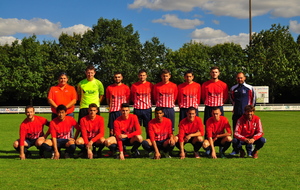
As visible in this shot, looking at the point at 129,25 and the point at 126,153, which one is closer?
the point at 126,153

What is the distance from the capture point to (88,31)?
39.4 m

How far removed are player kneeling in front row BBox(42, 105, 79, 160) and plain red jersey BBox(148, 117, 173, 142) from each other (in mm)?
1557

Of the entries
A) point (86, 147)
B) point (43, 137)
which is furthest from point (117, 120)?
point (43, 137)

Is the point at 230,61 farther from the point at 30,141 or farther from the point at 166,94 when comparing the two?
the point at 30,141

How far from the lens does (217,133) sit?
6871 mm

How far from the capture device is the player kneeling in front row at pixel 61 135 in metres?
6.61

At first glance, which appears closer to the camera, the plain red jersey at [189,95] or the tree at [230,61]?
the plain red jersey at [189,95]

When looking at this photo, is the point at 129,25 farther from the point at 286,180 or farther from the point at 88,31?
the point at 286,180

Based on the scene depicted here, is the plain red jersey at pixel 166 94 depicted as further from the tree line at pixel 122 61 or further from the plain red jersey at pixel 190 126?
the tree line at pixel 122 61

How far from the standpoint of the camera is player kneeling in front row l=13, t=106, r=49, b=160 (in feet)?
21.9

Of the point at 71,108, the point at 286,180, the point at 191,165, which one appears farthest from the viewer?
the point at 71,108

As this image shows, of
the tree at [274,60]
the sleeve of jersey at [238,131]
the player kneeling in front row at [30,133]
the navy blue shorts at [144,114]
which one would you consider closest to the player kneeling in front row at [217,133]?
the sleeve of jersey at [238,131]

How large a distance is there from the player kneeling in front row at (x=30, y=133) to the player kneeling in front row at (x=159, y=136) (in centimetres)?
211

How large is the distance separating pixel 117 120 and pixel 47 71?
107ft
